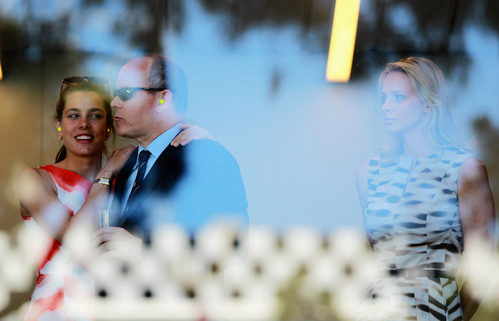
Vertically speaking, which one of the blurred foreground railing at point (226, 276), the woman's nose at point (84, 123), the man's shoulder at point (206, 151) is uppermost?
the woman's nose at point (84, 123)

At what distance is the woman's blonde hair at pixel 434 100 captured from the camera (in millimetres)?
1733

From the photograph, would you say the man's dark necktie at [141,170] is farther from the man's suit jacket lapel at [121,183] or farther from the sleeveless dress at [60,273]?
the sleeveless dress at [60,273]

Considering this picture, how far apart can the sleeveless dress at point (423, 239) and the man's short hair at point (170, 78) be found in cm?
81

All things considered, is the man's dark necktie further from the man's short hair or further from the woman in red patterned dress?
the man's short hair

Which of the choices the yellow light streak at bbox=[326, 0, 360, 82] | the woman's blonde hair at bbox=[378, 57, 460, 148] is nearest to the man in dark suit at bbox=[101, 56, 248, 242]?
the yellow light streak at bbox=[326, 0, 360, 82]

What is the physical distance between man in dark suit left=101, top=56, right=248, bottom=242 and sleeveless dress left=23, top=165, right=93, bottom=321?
0.50 feet

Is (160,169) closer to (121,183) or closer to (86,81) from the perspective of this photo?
(121,183)

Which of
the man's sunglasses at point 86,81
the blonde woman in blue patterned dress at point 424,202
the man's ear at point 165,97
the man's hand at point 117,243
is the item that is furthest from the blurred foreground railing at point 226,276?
the man's sunglasses at point 86,81

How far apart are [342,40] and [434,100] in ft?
1.58

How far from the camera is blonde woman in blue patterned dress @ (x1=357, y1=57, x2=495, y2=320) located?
1.61m

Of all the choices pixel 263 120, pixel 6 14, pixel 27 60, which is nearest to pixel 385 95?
pixel 263 120

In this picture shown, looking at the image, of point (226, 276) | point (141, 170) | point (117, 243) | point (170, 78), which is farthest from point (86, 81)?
point (226, 276)

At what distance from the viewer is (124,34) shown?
2.13 m

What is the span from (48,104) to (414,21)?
142cm
